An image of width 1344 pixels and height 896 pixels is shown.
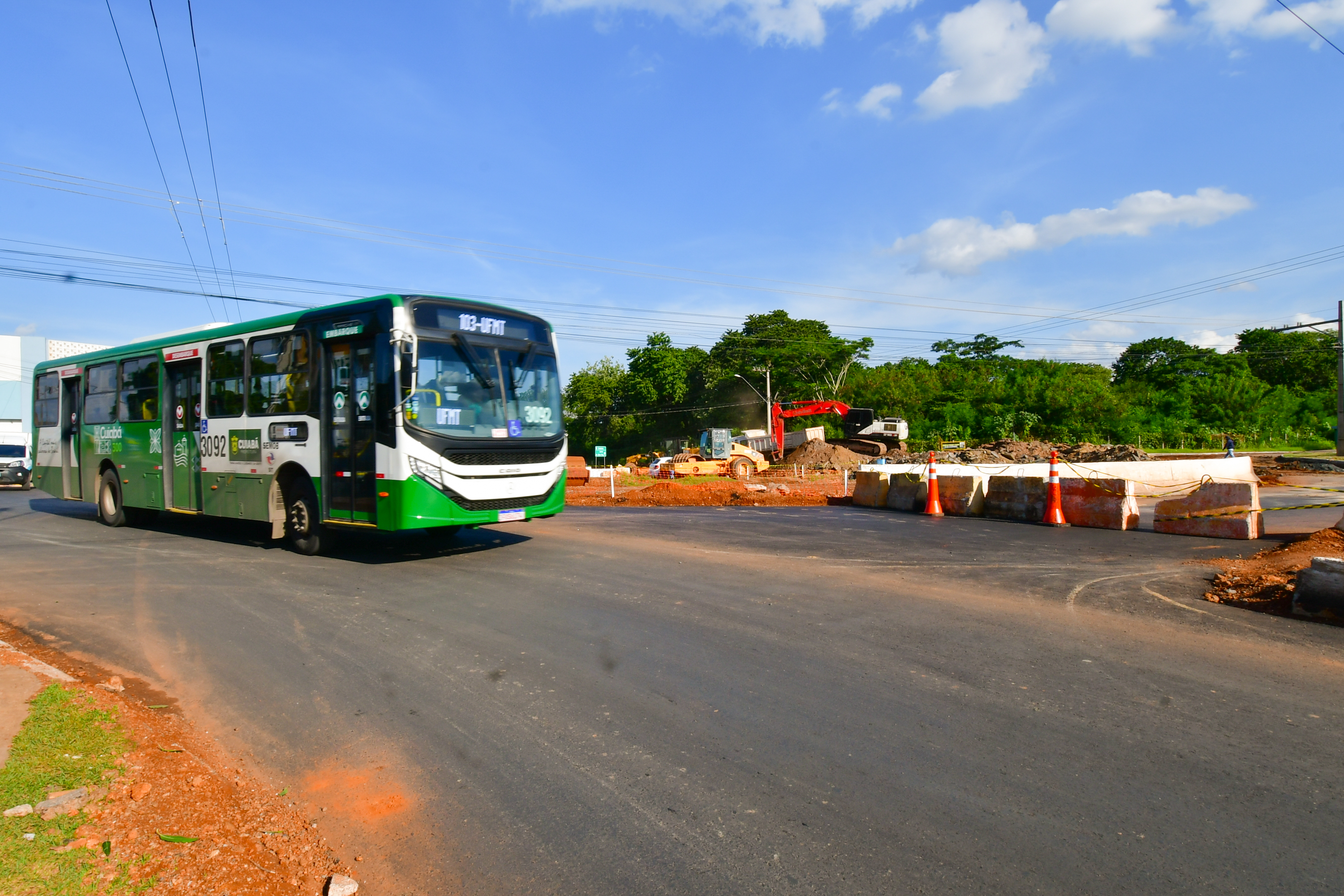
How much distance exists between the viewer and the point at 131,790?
363 cm

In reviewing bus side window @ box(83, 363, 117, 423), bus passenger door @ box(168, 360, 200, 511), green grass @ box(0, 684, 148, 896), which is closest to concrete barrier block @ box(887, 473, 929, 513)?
bus passenger door @ box(168, 360, 200, 511)

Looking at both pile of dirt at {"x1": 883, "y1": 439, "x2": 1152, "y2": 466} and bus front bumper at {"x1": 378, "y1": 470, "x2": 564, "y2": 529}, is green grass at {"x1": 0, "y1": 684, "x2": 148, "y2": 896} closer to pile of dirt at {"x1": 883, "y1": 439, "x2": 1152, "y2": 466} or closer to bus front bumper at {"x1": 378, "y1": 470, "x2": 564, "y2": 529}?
bus front bumper at {"x1": 378, "y1": 470, "x2": 564, "y2": 529}

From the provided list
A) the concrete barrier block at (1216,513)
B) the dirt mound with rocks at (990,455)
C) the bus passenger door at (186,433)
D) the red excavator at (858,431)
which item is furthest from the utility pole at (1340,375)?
the bus passenger door at (186,433)

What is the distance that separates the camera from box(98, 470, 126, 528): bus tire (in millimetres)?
14398

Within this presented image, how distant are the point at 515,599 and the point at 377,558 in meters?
3.52

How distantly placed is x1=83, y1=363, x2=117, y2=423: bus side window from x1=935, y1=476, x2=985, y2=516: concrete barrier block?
1591cm

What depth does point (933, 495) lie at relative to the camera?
50.4 ft

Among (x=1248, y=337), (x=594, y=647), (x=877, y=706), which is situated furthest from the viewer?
(x=1248, y=337)

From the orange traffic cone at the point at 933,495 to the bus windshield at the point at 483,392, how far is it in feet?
27.4

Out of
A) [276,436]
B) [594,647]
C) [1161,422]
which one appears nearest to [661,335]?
[1161,422]

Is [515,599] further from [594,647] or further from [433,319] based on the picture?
[433,319]

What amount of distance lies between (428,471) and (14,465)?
2850 cm

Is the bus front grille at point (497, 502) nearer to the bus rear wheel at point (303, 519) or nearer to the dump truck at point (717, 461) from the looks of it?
the bus rear wheel at point (303, 519)

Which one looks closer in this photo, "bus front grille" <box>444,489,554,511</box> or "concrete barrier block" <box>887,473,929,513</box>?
"bus front grille" <box>444,489,554,511</box>
